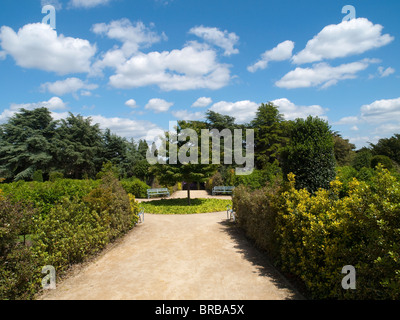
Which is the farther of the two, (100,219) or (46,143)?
(46,143)

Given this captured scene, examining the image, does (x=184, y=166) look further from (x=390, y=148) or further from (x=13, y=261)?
(x=390, y=148)

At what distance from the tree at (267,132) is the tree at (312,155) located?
3046 centimetres

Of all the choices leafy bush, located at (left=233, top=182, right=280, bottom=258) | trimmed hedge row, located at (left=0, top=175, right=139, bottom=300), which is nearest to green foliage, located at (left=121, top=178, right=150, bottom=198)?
trimmed hedge row, located at (left=0, top=175, right=139, bottom=300)

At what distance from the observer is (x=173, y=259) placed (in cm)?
627

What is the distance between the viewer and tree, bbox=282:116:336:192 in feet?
22.0

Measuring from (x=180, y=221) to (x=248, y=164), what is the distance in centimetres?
2801

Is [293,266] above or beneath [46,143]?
beneath

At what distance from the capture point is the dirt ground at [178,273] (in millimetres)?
4430

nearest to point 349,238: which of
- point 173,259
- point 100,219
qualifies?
point 173,259

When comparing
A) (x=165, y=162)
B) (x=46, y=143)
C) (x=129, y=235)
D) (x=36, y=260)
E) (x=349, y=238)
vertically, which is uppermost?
(x=46, y=143)

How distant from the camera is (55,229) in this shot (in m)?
5.80

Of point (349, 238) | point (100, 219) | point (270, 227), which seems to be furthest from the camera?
point (100, 219)
